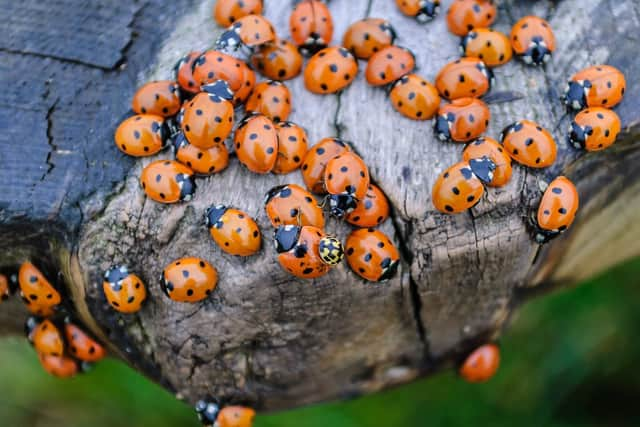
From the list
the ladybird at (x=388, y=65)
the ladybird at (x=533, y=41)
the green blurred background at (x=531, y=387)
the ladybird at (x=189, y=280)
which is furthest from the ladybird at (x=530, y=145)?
the green blurred background at (x=531, y=387)

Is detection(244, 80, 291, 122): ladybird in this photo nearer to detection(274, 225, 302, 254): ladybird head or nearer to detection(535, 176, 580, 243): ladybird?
detection(274, 225, 302, 254): ladybird head

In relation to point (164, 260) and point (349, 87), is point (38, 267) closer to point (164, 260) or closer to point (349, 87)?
point (164, 260)

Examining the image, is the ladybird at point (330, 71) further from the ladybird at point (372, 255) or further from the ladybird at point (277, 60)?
the ladybird at point (372, 255)

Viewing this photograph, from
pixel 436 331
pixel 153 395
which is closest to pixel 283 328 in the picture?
pixel 436 331

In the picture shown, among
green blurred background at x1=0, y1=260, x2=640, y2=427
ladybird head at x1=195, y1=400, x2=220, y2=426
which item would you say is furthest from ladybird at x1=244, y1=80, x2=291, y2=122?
green blurred background at x1=0, y1=260, x2=640, y2=427

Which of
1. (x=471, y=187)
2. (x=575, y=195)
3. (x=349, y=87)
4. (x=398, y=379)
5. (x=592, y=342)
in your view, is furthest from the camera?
(x=592, y=342)
